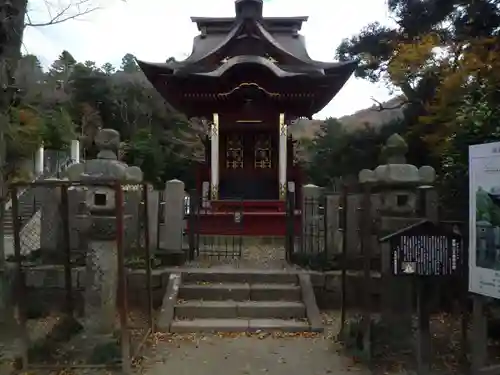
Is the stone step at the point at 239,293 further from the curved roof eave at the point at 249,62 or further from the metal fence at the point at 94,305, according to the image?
the curved roof eave at the point at 249,62

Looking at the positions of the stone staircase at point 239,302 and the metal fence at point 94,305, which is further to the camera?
the stone staircase at point 239,302

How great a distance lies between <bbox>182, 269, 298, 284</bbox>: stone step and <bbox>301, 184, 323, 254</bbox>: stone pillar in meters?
1.27

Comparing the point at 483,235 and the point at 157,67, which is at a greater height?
the point at 157,67

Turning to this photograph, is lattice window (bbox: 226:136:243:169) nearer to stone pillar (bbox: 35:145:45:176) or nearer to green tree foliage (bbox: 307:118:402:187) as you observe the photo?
green tree foliage (bbox: 307:118:402:187)

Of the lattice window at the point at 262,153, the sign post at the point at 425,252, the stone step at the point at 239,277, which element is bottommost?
the stone step at the point at 239,277

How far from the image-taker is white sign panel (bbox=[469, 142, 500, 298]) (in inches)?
185

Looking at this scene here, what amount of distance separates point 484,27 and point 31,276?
26.8ft

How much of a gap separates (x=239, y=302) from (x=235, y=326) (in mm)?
849

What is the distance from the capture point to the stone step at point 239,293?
8766 mm

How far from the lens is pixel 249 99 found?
1533 centimetres

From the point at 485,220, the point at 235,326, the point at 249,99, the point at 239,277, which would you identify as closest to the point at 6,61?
the point at 235,326

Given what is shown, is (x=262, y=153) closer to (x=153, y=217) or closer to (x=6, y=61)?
(x=153, y=217)

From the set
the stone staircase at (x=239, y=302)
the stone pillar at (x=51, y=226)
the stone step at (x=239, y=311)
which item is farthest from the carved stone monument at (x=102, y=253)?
the stone pillar at (x=51, y=226)

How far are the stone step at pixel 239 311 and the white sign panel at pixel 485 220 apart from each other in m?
3.70
